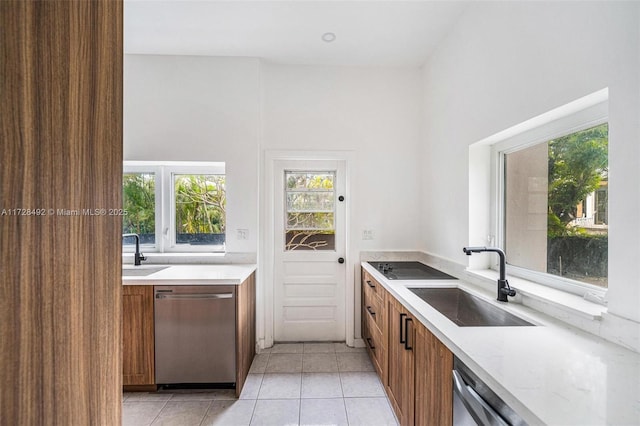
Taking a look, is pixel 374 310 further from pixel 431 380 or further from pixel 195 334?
pixel 195 334

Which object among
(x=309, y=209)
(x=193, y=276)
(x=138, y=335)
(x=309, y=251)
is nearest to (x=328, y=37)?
(x=309, y=209)

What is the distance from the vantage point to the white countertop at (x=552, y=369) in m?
0.69

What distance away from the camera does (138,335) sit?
7.05ft

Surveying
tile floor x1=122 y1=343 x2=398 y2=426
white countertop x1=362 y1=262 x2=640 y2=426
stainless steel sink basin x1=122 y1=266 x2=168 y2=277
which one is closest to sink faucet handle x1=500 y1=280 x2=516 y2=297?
white countertop x1=362 y1=262 x2=640 y2=426

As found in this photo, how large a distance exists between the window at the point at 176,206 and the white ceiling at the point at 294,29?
1138mm

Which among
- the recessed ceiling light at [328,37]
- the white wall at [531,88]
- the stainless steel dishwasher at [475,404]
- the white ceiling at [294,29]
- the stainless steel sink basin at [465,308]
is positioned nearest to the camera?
the stainless steel dishwasher at [475,404]

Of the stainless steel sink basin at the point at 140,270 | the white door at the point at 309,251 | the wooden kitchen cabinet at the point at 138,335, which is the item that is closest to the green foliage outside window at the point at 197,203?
the stainless steel sink basin at the point at 140,270

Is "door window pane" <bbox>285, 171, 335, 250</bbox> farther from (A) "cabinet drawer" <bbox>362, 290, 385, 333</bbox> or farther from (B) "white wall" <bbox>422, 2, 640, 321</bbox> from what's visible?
(B) "white wall" <bbox>422, 2, 640, 321</bbox>

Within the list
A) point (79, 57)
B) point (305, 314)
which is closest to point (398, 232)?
point (305, 314)

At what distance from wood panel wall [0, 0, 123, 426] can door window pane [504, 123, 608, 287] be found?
76.5 inches

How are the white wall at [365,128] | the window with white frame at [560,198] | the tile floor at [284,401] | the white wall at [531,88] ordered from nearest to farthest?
1. the white wall at [531,88]
2. the window with white frame at [560,198]
3. the tile floor at [284,401]
4. the white wall at [365,128]

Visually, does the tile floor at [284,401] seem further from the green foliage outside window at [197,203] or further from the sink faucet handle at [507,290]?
the green foliage outside window at [197,203]

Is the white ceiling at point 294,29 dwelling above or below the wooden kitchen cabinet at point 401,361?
above

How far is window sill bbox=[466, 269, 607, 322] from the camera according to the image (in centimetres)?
115
